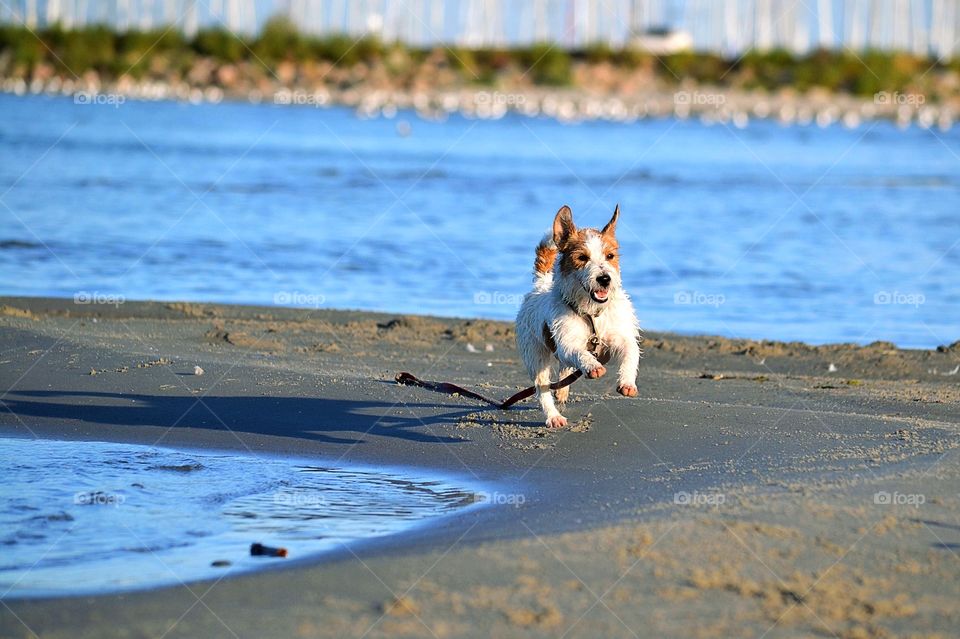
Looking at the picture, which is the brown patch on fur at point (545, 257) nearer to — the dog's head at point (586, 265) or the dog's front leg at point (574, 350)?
the dog's head at point (586, 265)

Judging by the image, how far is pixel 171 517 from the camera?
601 centimetres

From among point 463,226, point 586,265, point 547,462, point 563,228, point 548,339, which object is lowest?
point 463,226

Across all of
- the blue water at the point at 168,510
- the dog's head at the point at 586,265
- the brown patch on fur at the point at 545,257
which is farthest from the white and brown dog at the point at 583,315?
the blue water at the point at 168,510

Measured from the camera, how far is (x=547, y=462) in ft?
23.8

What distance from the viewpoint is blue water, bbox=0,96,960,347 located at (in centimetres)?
1456

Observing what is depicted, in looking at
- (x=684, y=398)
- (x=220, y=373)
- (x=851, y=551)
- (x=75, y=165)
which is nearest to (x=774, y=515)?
(x=851, y=551)

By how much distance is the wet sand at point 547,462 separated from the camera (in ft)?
15.7

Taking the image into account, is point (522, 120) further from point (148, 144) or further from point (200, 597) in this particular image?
point (200, 597)

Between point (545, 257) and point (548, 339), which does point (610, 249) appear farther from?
point (545, 257)

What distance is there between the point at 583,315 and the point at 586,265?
0.34 m

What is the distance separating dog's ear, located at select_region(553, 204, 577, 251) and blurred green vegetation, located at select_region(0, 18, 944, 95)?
262 ft

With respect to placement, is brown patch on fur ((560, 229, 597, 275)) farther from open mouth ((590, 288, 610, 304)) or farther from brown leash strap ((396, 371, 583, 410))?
brown leash strap ((396, 371, 583, 410))

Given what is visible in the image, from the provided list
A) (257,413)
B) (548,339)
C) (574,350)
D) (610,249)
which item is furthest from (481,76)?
(574,350)

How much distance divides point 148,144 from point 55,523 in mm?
34578
